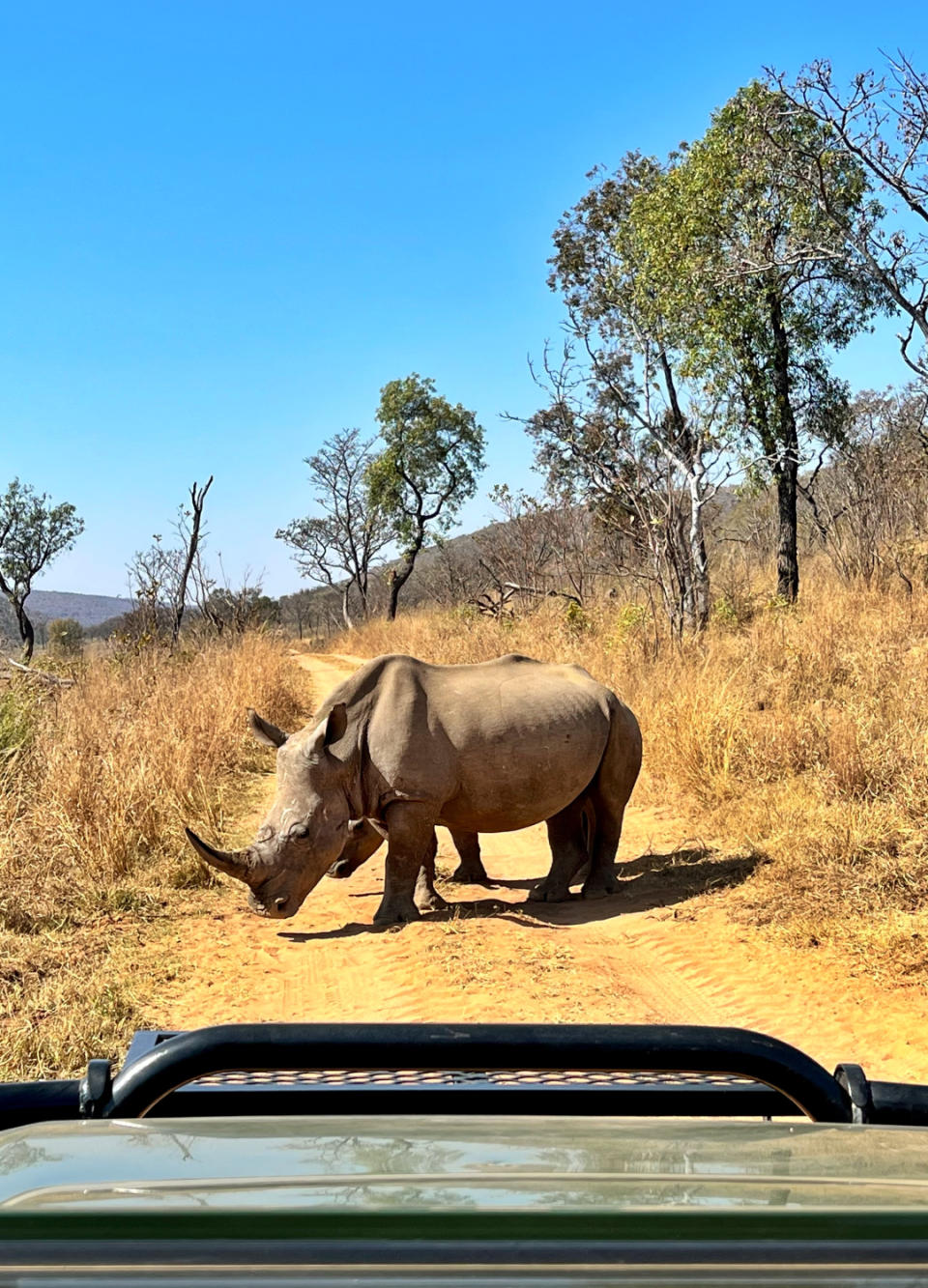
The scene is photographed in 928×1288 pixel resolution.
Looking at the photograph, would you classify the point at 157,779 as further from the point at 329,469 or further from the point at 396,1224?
the point at 329,469

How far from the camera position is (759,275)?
17.4m

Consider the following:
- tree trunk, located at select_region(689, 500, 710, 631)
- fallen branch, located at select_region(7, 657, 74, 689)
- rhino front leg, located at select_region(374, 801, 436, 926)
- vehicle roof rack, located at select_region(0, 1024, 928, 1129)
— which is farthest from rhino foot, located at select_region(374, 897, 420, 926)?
tree trunk, located at select_region(689, 500, 710, 631)

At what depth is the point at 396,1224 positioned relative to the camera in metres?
0.92

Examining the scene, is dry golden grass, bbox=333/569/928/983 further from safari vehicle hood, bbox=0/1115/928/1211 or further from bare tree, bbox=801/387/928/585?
safari vehicle hood, bbox=0/1115/928/1211

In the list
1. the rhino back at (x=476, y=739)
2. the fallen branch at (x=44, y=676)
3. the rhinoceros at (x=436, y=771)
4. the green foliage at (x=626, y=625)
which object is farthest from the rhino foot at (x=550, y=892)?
the fallen branch at (x=44, y=676)

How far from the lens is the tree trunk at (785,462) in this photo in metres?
18.3

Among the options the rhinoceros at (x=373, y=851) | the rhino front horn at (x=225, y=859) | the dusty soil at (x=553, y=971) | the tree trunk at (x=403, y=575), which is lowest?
the dusty soil at (x=553, y=971)

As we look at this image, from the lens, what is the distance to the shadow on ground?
6973 millimetres

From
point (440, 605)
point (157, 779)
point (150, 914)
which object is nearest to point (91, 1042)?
point (150, 914)

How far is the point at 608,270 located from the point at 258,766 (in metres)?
13.0

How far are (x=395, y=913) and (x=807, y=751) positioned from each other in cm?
353

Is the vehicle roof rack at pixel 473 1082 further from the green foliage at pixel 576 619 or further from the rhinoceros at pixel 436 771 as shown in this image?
the green foliage at pixel 576 619

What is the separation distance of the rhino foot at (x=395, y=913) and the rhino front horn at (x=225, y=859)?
2.86ft

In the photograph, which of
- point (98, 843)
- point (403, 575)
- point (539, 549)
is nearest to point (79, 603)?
point (403, 575)
